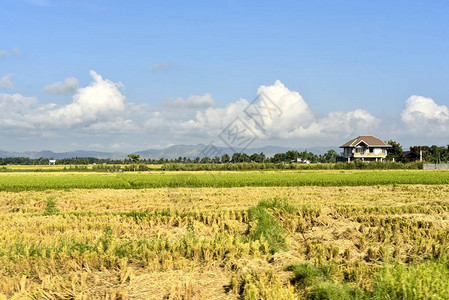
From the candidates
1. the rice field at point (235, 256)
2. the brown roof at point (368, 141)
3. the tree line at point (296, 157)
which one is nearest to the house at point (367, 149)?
the brown roof at point (368, 141)

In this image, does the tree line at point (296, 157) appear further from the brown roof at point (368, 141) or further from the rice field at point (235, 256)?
the rice field at point (235, 256)

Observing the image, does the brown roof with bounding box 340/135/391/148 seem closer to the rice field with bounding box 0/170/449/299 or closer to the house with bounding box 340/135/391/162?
the house with bounding box 340/135/391/162

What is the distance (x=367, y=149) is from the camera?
65.4 metres

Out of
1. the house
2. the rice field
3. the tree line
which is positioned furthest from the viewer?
the tree line

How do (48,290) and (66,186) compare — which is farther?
(66,186)

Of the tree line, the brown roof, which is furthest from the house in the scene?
the tree line

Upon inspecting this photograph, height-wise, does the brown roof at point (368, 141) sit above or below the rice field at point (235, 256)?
above

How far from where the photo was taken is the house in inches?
2547

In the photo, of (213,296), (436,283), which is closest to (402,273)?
(436,283)

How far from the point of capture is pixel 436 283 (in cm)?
592

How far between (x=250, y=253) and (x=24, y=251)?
5118mm

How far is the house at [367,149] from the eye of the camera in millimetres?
64688

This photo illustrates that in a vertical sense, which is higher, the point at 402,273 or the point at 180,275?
the point at 402,273

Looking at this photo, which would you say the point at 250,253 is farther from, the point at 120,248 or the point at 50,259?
the point at 50,259
